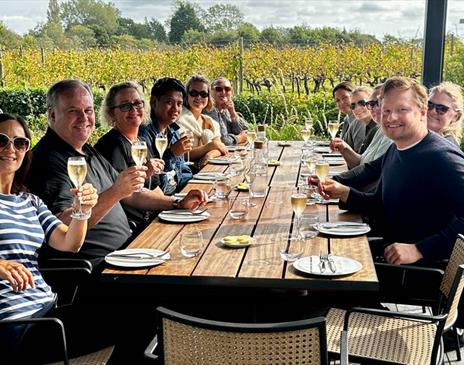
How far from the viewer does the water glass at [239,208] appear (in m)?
2.78

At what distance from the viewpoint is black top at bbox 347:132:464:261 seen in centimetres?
253

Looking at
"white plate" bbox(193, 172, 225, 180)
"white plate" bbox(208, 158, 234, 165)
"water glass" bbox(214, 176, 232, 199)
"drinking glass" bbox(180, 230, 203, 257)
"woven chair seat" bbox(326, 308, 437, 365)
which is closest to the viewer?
"woven chair seat" bbox(326, 308, 437, 365)

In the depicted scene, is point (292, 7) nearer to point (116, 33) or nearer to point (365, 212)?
point (116, 33)

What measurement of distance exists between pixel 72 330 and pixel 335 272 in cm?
95

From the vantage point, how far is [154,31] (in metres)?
13.2

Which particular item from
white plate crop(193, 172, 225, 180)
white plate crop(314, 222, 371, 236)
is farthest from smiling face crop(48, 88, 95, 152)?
white plate crop(314, 222, 371, 236)

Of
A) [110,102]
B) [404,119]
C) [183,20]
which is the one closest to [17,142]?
[110,102]

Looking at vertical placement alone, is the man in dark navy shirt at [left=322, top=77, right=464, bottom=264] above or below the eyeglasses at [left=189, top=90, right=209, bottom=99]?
below

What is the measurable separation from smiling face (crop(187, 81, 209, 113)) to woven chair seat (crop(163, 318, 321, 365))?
391 centimetres

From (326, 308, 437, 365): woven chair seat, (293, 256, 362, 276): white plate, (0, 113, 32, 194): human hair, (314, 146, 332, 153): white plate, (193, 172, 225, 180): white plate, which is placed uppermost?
(0, 113, 32, 194): human hair

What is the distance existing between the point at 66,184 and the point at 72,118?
0.37 m

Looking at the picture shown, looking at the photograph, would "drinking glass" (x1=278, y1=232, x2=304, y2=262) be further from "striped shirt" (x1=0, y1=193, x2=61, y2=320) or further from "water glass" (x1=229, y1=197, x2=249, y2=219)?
"striped shirt" (x1=0, y1=193, x2=61, y2=320)

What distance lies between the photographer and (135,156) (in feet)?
9.61

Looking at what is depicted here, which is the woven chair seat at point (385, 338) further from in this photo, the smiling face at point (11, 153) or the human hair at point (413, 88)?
the smiling face at point (11, 153)
